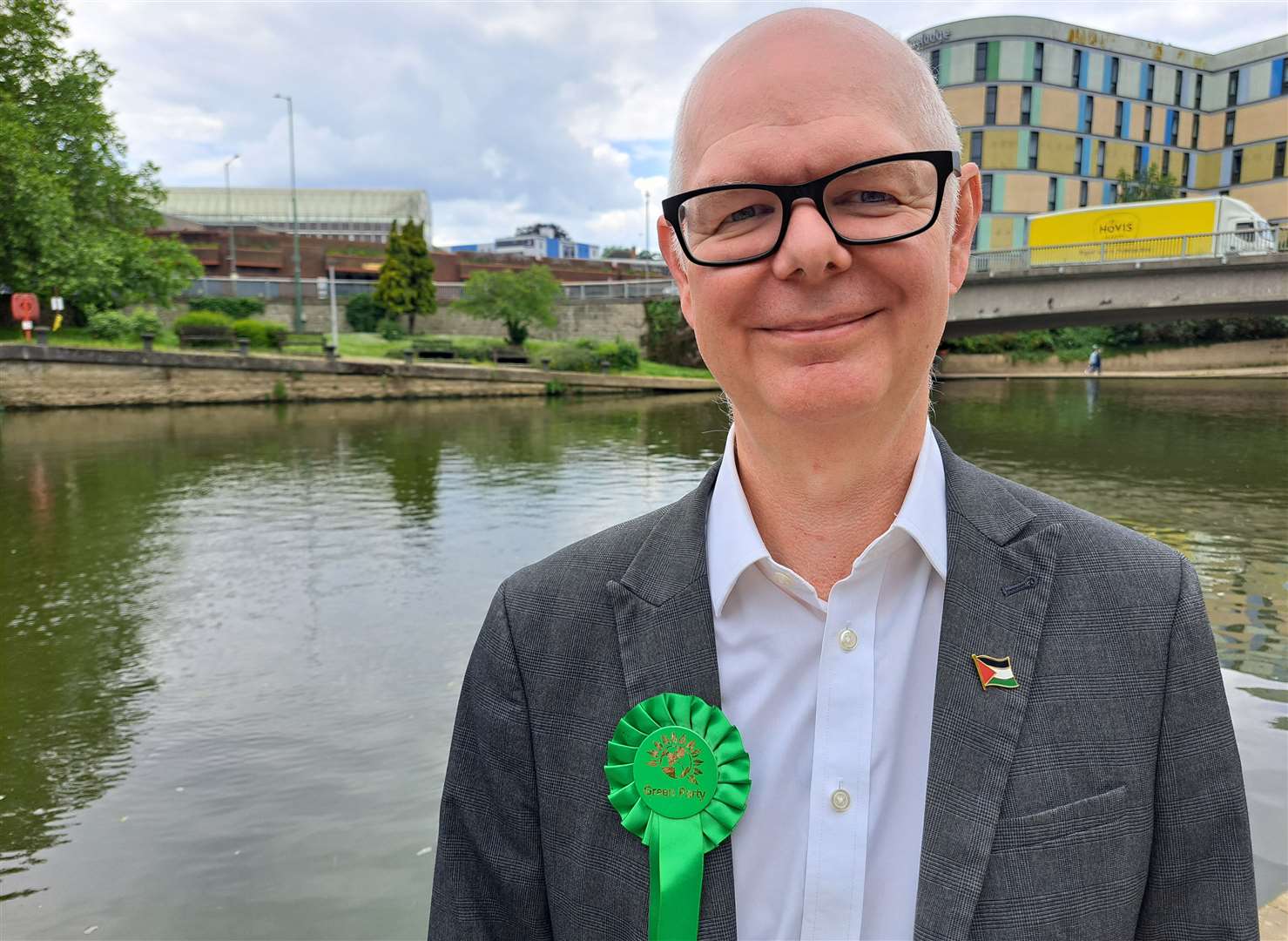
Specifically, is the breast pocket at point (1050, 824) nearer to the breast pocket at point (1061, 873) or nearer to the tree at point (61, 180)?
the breast pocket at point (1061, 873)

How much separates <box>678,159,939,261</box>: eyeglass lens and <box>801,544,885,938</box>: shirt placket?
0.47 meters

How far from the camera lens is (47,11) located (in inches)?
1212

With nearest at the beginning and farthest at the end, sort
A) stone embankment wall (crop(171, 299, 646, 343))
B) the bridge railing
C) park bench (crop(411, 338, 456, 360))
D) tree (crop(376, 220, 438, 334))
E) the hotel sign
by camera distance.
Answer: the bridge railing, park bench (crop(411, 338, 456, 360)), tree (crop(376, 220, 438, 334)), stone embankment wall (crop(171, 299, 646, 343)), the hotel sign

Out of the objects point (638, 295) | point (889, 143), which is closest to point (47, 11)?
point (638, 295)

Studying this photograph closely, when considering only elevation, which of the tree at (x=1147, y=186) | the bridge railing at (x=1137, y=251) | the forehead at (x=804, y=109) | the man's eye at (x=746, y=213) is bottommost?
the man's eye at (x=746, y=213)

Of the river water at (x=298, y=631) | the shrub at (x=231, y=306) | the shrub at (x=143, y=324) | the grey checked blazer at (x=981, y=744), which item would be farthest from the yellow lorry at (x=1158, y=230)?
the shrub at (x=231, y=306)

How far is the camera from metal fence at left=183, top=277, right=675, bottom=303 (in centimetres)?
4541

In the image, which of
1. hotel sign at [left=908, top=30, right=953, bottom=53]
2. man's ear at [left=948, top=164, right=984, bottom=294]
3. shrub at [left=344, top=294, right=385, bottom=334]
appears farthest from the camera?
hotel sign at [left=908, top=30, right=953, bottom=53]

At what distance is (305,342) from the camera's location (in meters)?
38.6

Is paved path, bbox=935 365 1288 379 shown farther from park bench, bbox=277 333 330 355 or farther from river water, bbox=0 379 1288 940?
park bench, bbox=277 333 330 355

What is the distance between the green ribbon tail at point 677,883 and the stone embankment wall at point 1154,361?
143 ft

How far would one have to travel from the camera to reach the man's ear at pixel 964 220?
149cm

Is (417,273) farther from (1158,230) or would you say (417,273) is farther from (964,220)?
(964,220)

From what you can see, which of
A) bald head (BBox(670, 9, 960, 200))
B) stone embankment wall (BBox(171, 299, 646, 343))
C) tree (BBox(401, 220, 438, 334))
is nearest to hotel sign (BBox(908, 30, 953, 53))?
stone embankment wall (BBox(171, 299, 646, 343))
